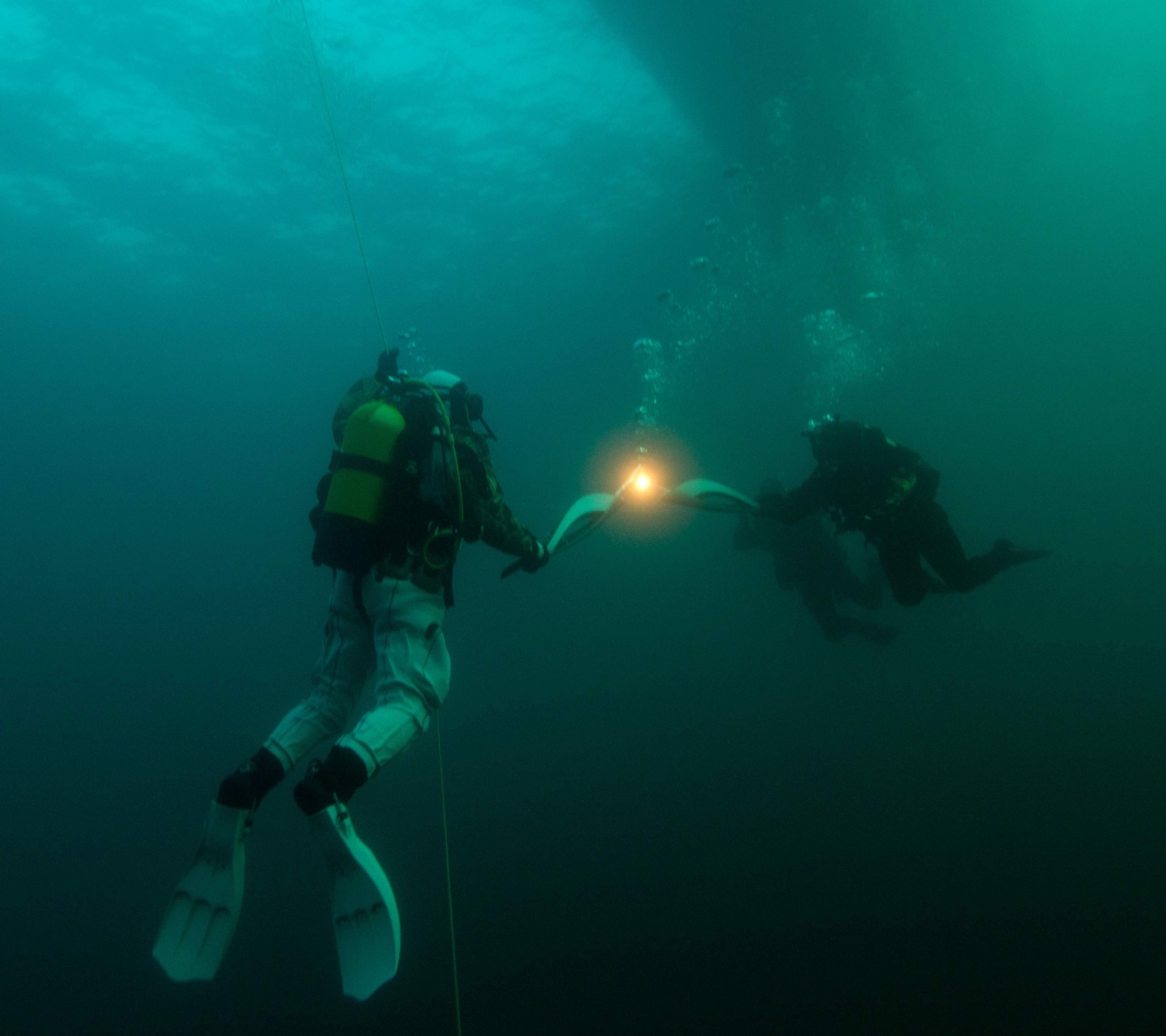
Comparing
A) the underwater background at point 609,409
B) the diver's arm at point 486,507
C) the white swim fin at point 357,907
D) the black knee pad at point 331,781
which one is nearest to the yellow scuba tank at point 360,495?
the diver's arm at point 486,507

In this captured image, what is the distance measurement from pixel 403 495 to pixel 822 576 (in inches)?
350

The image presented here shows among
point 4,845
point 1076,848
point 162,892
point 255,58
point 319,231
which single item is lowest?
point 1076,848

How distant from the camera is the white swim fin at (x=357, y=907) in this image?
2740 mm

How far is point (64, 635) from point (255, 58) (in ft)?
153

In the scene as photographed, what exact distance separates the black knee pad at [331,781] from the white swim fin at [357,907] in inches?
2.0

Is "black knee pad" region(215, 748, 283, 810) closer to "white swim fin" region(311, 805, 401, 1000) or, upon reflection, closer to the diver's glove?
"white swim fin" region(311, 805, 401, 1000)

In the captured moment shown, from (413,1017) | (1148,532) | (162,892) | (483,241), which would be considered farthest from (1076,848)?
(1148,532)

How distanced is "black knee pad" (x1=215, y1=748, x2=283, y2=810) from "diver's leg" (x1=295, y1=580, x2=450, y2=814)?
1.10 ft

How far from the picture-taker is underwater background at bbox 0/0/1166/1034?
467 inches

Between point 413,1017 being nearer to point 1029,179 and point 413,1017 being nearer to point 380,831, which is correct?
point 380,831

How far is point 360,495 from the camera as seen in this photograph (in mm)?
3369

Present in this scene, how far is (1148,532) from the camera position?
34188mm

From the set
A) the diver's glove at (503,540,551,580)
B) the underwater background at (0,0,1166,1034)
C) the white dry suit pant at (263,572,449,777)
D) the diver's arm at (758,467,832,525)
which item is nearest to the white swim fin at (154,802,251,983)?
the white dry suit pant at (263,572,449,777)

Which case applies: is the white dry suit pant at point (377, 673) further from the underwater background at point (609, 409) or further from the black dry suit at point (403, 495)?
the underwater background at point (609, 409)
